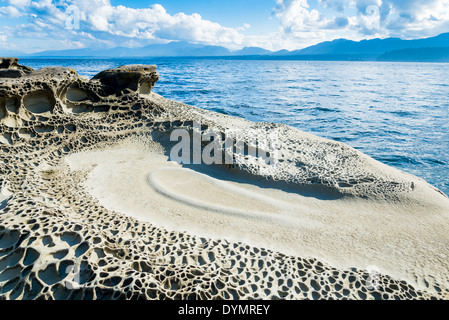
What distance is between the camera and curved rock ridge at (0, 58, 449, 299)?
256cm

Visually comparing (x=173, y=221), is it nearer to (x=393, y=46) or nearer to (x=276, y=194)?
(x=276, y=194)

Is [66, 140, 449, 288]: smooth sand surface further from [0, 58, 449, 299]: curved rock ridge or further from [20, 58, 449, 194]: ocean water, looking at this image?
[20, 58, 449, 194]: ocean water

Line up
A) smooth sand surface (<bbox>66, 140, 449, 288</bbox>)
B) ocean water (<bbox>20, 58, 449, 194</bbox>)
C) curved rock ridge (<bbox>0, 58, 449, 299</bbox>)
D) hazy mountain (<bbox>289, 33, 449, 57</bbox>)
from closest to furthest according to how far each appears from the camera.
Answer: curved rock ridge (<bbox>0, 58, 449, 299</bbox>), smooth sand surface (<bbox>66, 140, 449, 288</bbox>), ocean water (<bbox>20, 58, 449, 194</bbox>), hazy mountain (<bbox>289, 33, 449, 57</bbox>)

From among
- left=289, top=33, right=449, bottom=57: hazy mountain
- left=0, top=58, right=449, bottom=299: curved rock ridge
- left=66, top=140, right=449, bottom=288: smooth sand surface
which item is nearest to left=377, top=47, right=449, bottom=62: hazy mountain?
left=289, top=33, right=449, bottom=57: hazy mountain

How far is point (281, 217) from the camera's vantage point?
380cm

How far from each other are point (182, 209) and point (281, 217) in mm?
1317

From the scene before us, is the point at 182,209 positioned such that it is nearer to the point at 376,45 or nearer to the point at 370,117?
the point at 370,117

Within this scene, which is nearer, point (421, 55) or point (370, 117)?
point (370, 117)

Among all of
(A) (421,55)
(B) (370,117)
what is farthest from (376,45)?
(B) (370,117)

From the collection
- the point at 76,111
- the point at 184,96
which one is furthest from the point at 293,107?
the point at 76,111

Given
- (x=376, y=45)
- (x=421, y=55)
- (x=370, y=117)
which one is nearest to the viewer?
(x=370, y=117)

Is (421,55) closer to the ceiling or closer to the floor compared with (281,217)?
closer to the ceiling

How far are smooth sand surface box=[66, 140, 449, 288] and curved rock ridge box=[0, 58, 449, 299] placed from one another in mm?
20

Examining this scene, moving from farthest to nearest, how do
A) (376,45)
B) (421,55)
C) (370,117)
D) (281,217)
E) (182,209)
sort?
(376,45) → (421,55) → (370,117) → (182,209) → (281,217)
